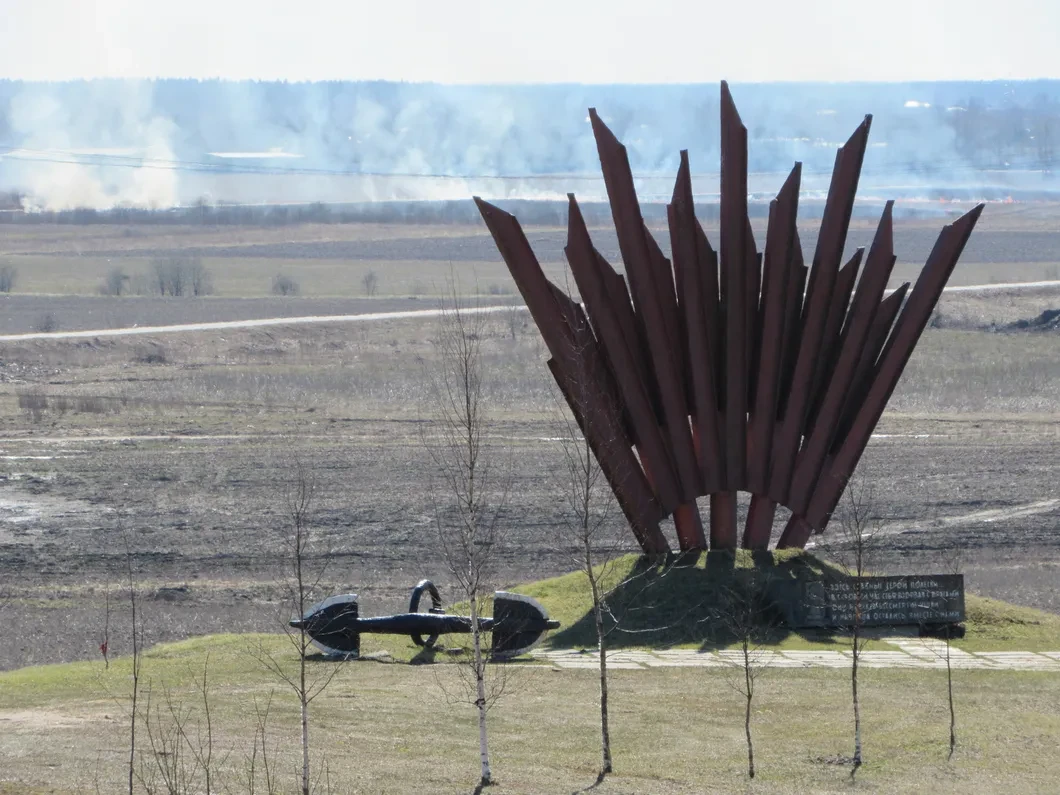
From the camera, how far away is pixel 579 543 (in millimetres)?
32500

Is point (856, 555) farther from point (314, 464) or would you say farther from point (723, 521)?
point (314, 464)

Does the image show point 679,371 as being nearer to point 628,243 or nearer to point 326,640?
point 628,243

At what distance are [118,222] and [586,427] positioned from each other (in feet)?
341

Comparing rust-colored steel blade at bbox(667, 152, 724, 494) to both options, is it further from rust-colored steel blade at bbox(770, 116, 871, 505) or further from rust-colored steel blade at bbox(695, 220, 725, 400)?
rust-colored steel blade at bbox(770, 116, 871, 505)

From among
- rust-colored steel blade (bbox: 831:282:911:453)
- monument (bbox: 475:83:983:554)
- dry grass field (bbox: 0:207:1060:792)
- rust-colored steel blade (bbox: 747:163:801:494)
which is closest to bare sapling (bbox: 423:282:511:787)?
dry grass field (bbox: 0:207:1060:792)

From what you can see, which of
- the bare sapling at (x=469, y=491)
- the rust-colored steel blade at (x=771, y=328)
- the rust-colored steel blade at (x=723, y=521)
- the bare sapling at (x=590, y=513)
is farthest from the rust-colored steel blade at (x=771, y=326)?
the bare sapling at (x=469, y=491)

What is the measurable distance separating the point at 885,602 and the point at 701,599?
2.79 meters

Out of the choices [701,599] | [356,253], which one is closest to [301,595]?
[701,599]

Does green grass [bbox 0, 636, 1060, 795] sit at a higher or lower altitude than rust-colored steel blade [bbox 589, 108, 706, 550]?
lower

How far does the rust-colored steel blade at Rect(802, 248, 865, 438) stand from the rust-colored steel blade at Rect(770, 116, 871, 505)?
0.21 meters

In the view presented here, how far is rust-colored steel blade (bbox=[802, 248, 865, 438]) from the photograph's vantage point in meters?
25.3

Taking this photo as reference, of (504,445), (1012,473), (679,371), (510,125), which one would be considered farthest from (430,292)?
(510,125)

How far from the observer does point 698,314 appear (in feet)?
81.4

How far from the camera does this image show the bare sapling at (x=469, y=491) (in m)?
16.7
